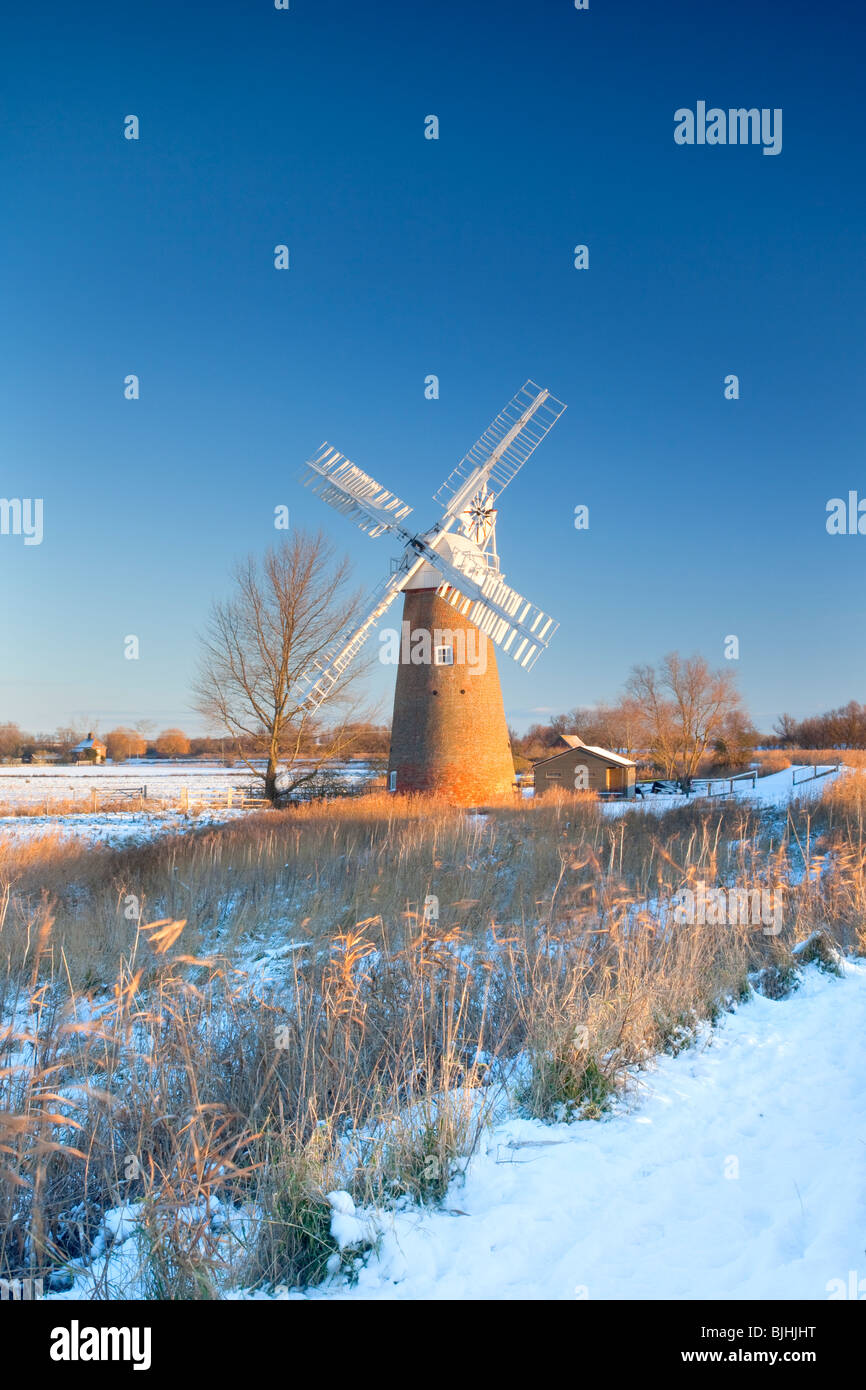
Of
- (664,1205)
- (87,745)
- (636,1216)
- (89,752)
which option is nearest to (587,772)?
(664,1205)

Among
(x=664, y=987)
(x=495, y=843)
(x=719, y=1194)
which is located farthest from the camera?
(x=495, y=843)

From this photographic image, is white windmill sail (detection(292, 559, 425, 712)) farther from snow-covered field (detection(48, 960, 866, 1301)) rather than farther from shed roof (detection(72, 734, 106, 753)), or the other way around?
shed roof (detection(72, 734, 106, 753))

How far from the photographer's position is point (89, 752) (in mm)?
74750

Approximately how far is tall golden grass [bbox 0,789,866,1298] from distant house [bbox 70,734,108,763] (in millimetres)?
69125

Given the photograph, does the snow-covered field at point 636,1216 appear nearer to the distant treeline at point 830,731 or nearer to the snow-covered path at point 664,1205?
the snow-covered path at point 664,1205

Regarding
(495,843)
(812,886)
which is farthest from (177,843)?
(812,886)

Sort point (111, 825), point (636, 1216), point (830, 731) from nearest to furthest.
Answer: point (636, 1216) < point (111, 825) < point (830, 731)

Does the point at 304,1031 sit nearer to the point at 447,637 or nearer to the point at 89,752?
the point at 447,637

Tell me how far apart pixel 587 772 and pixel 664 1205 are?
100 ft

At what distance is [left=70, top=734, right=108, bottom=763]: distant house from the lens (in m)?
73.5

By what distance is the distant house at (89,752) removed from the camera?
2894 inches

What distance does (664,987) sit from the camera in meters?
4.87
